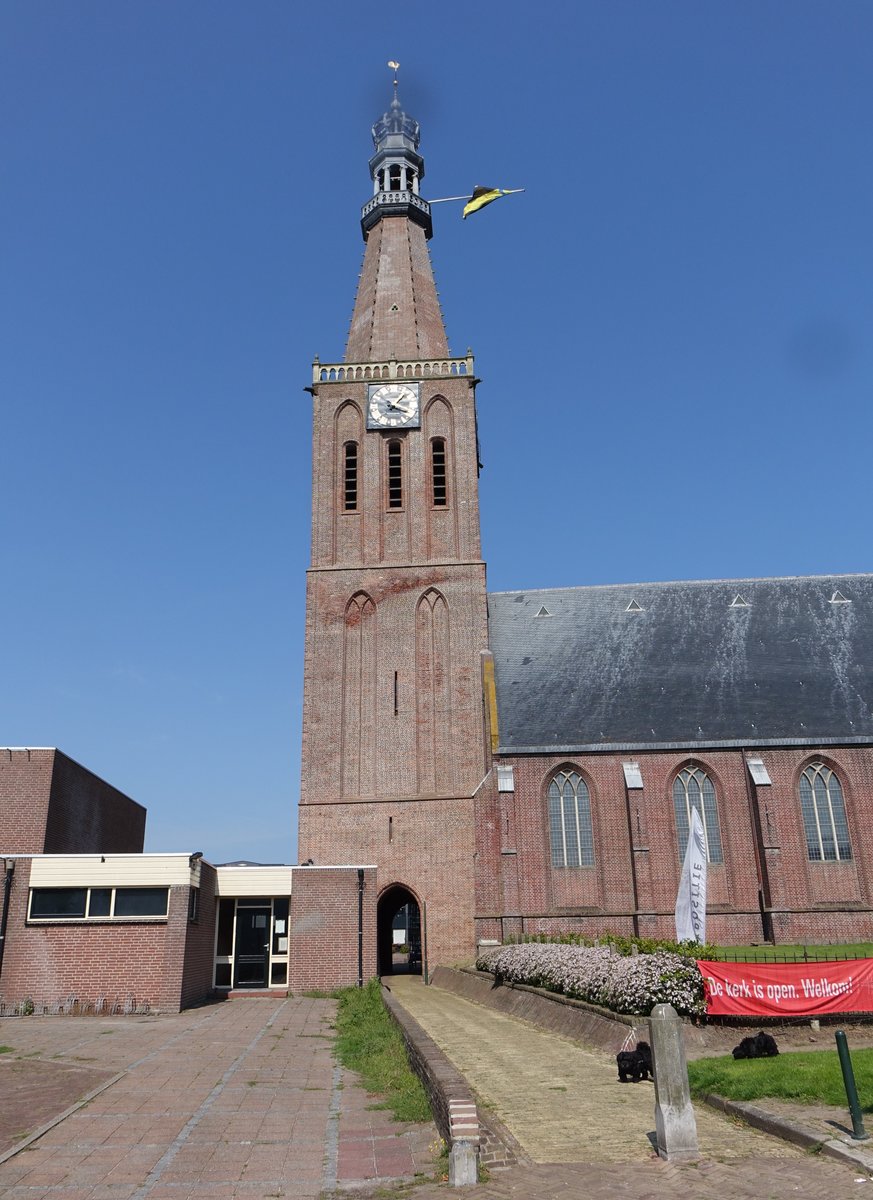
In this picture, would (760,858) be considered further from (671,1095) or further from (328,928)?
(671,1095)

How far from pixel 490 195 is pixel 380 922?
27.9m

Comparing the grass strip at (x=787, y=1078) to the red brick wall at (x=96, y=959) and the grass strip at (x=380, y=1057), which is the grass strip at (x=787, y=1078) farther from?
the red brick wall at (x=96, y=959)

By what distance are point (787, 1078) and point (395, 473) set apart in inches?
1174

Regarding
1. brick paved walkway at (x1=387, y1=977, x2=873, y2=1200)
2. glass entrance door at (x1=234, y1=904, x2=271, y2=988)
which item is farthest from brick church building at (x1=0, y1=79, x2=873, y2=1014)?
brick paved walkway at (x1=387, y1=977, x2=873, y2=1200)

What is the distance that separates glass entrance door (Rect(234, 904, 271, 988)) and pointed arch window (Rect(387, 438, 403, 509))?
16.9 m

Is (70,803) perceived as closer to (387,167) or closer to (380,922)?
(380,922)

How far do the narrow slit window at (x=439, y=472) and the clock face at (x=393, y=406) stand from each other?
120 cm

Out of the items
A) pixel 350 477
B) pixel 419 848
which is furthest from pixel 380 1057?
pixel 350 477

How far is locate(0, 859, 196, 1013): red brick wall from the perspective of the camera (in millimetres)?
21688

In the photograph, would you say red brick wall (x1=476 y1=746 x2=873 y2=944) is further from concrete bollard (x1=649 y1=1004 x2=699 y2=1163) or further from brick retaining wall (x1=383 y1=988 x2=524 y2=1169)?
concrete bollard (x1=649 y1=1004 x2=699 y2=1163)

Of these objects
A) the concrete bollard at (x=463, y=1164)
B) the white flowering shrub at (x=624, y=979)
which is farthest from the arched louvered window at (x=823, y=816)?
the concrete bollard at (x=463, y=1164)

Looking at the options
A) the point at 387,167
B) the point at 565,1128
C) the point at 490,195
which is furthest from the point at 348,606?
the point at 565,1128

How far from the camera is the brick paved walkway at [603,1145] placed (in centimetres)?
718

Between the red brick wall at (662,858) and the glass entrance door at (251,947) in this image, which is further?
the red brick wall at (662,858)
